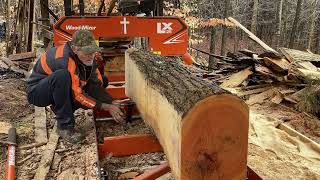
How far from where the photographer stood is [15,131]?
166 inches

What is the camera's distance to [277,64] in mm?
6477

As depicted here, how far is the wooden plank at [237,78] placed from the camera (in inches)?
275

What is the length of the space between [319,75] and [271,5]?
29321mm

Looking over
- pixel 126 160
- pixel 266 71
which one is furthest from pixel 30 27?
pixel 126 160

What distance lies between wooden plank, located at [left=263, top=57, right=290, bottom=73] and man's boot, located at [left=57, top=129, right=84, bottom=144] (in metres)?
3.91

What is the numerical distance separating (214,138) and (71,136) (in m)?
1.97

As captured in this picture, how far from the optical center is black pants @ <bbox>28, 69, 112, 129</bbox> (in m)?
3.78

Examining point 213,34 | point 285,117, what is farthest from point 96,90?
point 213,34

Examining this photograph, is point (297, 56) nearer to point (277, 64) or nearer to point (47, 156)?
point (277, 64)

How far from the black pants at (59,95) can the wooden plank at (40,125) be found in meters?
0.26

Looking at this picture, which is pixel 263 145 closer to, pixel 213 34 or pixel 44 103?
pixel 44 103

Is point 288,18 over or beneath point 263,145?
over

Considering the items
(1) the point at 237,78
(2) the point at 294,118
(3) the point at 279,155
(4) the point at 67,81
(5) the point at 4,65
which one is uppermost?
(4) the point at 67,81

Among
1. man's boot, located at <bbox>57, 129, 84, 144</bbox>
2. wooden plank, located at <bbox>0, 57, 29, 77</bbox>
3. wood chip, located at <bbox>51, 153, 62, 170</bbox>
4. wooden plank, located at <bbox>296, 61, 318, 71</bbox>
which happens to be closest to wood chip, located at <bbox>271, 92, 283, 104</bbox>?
wooden plank, located at <bbox>296, 61, 318, 71</bbox>
